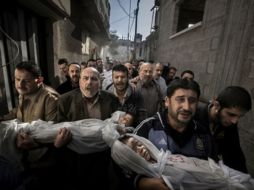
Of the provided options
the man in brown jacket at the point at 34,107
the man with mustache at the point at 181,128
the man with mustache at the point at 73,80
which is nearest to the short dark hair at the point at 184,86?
the man with mustache at the point at 181,128

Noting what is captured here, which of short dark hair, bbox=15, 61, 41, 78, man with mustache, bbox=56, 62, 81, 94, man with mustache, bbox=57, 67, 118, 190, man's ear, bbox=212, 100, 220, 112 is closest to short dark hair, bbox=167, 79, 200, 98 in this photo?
man's ear, bbox=212, 100, 220, 112

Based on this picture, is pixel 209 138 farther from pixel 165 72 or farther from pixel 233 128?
pixel 165 72

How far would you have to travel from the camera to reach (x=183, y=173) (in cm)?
113

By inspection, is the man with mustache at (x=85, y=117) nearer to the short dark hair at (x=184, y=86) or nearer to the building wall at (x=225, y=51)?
the short dark hair at (x=184, y=86)

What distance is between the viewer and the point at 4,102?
9.68 ft

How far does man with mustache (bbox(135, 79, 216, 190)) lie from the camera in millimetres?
1479

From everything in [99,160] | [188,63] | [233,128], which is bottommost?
[99,160]

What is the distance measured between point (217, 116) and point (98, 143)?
1265 mm

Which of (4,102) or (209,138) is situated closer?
(209,138)

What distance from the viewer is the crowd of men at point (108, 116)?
4.87ft

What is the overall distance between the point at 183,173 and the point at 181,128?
0.54 m

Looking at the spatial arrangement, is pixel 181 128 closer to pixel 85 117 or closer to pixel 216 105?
pixel 216 105

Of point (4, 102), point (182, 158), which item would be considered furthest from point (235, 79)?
point (4, 102)

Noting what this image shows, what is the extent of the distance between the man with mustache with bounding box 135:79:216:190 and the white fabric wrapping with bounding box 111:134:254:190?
0.25m
